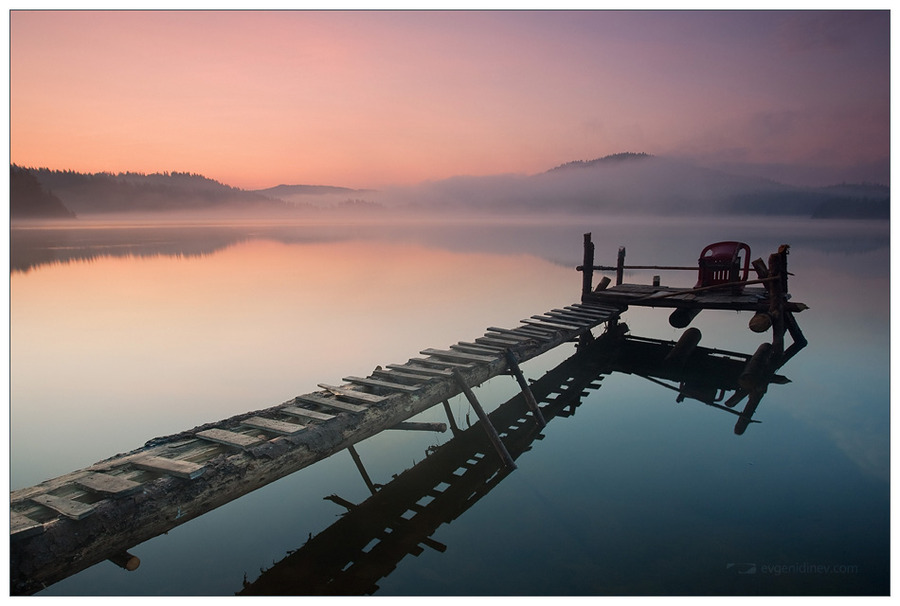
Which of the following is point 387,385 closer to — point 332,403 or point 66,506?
point 332,403

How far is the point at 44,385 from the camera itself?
12977 mm

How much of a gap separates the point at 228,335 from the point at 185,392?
23.3 ft

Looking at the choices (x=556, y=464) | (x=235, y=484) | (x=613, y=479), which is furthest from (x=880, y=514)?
(x=235, y=484)

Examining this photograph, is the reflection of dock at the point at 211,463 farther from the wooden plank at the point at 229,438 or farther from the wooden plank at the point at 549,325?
the wooden plank at the point at 549,325

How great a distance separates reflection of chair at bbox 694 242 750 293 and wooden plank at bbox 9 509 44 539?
15.3 meters

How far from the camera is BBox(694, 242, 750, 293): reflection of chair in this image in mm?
15531

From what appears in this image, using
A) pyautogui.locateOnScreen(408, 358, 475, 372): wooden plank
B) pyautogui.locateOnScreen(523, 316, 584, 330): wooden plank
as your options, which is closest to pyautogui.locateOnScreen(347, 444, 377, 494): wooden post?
pyautogui.locateOnScreen(408, 358, 475, 372): wooden plank

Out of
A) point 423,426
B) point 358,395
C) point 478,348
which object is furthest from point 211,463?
point 478,348

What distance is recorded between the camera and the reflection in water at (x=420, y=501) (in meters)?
5.73

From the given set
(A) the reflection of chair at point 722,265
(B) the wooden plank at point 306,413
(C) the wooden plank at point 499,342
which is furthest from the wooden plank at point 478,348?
(A) the reflection of chair at point 722,265

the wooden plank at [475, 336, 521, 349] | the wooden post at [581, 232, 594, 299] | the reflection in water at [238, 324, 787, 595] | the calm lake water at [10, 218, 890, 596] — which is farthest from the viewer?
the wooden post at [581, 232, 594, 299]

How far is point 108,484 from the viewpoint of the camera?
4.72 metres

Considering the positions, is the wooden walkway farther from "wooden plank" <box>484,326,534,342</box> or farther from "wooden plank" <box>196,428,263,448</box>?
"wooden plank" <box>484,326,534,342</box>
